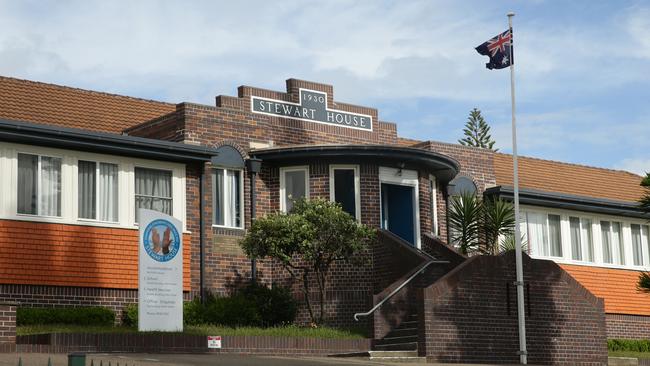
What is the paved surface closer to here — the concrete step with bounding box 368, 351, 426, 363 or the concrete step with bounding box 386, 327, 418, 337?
the concrete step with bounding box 368, 351, 426, 363

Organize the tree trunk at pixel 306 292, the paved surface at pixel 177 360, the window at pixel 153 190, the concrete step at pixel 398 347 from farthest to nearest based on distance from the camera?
the window at pixel 153 190
the tree trunk at pixel 306 292
the concrete step at pixel 398 347
the paved surface at pixel 177 360

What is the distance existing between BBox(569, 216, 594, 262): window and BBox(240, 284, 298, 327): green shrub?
37.8 ft

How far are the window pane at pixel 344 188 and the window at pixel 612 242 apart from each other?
420 inches

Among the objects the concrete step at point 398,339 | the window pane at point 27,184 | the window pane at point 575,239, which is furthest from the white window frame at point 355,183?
the window pane at point 575,239

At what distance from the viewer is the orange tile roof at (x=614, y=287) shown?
36781mm

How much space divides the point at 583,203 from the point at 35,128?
689 inches

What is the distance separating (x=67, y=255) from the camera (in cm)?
2712

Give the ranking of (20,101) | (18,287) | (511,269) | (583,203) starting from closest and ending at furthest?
(18,287) < (511,269) < (20,101) < (583,203)

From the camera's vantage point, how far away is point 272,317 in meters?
28.7

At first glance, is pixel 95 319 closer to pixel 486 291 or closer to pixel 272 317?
pixel 272 317

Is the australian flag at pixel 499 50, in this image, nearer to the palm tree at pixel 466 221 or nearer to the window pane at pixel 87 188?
the palm tree at pixel 466 221

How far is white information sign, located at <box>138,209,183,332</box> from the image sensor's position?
2458 cm

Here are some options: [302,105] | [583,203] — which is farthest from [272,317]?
[583,203]

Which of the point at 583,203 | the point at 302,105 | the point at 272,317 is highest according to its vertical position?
the point at 302,105
